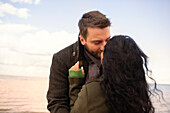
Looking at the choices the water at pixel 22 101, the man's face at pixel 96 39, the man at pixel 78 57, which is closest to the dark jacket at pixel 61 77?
the man at pixel 78 57

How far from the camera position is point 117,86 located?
178 cm

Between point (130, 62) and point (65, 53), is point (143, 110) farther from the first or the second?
point (65, 53)

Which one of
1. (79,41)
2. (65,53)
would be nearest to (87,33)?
(79,41)

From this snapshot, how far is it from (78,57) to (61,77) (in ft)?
1.15

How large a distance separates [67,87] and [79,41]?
66 centimetres

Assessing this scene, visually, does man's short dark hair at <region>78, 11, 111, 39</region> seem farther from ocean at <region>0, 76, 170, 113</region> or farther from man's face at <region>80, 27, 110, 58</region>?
ocean at <region>0, 76, 170, 113</region>

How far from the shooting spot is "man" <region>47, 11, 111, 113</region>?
2.63 meters

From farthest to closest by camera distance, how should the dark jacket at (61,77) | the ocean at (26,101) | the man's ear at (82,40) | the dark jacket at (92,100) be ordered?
the ocean at (26,101), the man's ear at (82,40), the dark jacket at (61,77), the dark jacket at (92,100)

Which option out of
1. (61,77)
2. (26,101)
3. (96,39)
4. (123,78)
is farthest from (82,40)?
(26,101)

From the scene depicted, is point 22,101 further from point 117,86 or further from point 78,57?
point 117,86

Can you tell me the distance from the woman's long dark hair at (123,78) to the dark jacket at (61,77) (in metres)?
0.87

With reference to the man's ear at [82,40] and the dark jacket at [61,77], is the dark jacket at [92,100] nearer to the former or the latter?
the dark jacket at [61,77]

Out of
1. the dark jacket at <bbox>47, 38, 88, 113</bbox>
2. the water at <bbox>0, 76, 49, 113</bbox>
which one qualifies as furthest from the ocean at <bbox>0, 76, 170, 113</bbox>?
the dark jacket at <bbox>47, 38, 88, 113</bbox>

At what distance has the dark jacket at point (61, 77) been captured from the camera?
2613 mm
